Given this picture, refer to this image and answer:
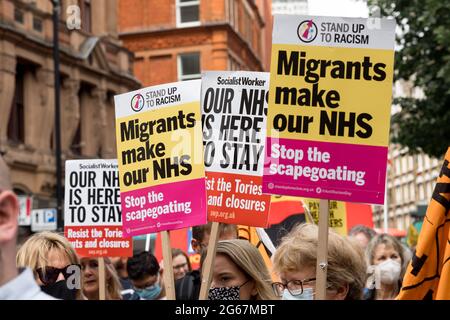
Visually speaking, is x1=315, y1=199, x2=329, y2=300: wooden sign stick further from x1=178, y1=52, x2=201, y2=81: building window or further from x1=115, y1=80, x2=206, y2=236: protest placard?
x1=178, y1=52, x2=201, y2=81: building window

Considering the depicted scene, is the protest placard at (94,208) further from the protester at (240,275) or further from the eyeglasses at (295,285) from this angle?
the eyeglasses at (295,285)

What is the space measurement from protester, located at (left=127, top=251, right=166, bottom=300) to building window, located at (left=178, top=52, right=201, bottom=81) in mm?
29640

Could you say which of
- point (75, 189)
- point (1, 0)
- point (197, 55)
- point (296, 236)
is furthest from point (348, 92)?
point (197, 55)

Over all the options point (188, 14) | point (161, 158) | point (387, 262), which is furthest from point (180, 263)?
point (188, 14)

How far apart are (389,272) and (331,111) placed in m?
2.45

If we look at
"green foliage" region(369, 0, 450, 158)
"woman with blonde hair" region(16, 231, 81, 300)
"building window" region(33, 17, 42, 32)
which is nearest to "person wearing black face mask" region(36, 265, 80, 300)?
"woman with blonde hair" region(16, 231, 81, 300)

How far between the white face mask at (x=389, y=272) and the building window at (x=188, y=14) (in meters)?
29.2

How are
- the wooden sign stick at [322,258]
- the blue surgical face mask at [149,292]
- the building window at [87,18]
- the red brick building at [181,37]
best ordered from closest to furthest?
the wooden sign stick at [322,258]
the blue surgical face mask at [149,292]
the building window at [87,18]
the red brick building at [181,37]

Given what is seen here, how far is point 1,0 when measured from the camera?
2600cm

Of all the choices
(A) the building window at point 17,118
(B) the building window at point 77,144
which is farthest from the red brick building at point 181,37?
(A) the building window at point 17,118

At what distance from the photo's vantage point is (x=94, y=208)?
26.5 ft

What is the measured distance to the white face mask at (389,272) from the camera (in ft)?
23.7

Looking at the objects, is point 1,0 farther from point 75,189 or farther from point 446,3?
point 75,189
